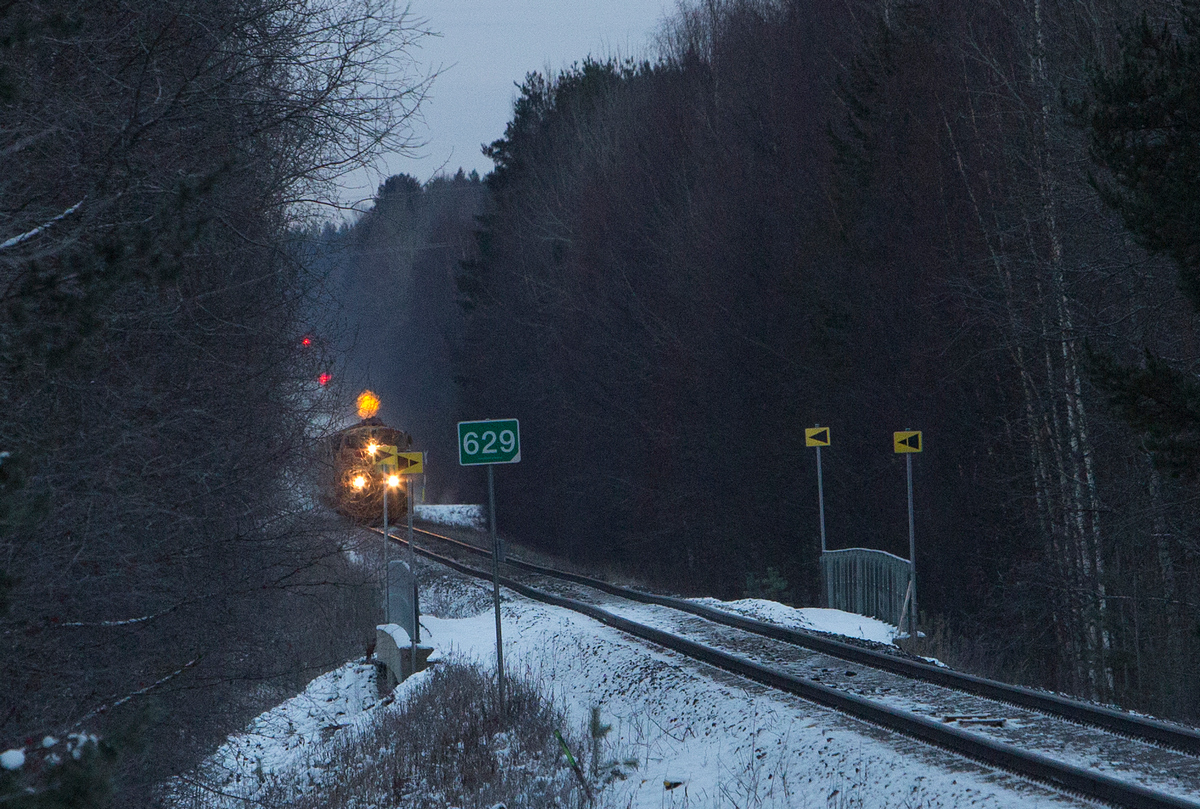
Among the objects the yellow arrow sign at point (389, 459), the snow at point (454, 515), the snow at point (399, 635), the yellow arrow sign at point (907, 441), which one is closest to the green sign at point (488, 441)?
the snow at point (399, 635)

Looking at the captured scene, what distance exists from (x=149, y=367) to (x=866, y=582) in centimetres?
1299

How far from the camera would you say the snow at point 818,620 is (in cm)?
1736

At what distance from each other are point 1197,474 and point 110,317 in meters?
9.02

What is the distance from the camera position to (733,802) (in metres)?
9.01

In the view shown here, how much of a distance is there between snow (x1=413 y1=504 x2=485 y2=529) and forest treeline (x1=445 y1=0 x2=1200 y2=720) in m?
12.2

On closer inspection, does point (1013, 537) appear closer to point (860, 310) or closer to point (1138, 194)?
point (860, 310)

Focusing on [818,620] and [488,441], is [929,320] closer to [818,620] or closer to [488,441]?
[818,620]

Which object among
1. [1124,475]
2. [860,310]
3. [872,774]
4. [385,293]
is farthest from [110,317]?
[385,293]

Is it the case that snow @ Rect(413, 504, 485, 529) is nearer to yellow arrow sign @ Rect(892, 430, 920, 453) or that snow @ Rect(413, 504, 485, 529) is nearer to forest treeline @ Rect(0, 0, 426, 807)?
yellow arrow sign @ Rect(892, 430, 920, 453)

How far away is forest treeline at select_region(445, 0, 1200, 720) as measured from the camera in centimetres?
1570

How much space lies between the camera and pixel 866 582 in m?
19.5

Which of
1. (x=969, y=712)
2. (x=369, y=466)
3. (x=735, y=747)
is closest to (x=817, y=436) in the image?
(x=969, y=712)

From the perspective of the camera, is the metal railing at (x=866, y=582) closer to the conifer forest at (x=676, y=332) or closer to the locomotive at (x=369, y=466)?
the conifer forest at (x=676, y=332)

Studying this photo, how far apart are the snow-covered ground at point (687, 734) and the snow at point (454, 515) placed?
29.9m
